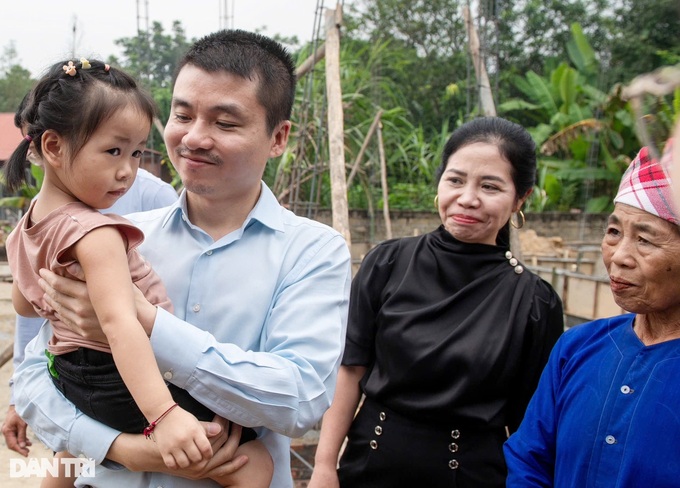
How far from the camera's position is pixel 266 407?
1292 mm

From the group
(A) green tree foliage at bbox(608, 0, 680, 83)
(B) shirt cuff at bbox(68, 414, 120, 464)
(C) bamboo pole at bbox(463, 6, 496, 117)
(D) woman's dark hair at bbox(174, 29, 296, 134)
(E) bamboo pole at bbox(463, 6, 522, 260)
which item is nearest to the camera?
(B) shirt cuff at bbox(68, 414, 120, 464)

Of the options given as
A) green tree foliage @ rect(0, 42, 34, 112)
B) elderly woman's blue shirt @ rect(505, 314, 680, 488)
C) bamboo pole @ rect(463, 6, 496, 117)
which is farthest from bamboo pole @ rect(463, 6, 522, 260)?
green tree foliage @ rect(0, 42, 34, 112)

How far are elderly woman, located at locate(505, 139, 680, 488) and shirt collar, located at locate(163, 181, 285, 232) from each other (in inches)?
28.3

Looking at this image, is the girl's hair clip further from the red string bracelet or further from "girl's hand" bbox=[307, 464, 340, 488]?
"girl's hand" bbox=[307, 464, 340, 488]

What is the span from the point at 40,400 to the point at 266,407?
0.50 meters

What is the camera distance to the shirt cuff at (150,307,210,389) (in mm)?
1271

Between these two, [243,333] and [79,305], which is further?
[243,333]

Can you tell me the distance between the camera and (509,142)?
189 cm

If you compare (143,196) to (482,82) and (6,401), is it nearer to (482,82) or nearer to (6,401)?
(482,82)

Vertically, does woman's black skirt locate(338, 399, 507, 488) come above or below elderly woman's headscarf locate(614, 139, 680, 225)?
below

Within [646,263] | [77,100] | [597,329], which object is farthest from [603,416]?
[77,100]

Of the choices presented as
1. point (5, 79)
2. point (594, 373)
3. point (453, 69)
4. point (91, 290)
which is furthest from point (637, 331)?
point (5, 79)

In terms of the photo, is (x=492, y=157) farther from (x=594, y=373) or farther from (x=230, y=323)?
(x=230, y=323)

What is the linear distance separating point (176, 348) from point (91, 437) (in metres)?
0.27
